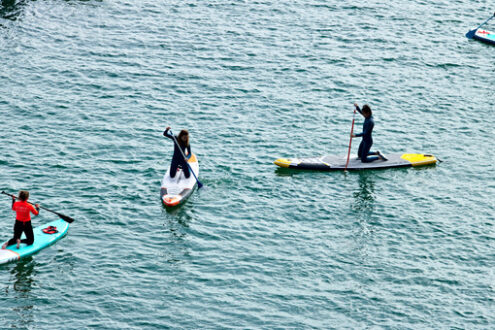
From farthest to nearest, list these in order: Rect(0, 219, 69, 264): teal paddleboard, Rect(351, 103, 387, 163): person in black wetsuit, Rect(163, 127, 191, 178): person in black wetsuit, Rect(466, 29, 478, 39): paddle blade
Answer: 1. Rect(466, 29, 478, 39): paddle blade
2. Rect(351, 103, 387, 163): person in black wetsuit
3. Rect(163, 127, 191, 178): person in black wetsuit
4. Rect(0, 219, 69, 264): teal paddleboard

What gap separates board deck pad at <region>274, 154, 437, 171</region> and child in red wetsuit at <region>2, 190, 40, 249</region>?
10786mm

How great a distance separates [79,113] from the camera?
36438 millimetres

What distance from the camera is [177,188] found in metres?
29.9

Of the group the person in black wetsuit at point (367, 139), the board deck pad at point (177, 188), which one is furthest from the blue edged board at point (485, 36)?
the board deck pad at point (177, 188)

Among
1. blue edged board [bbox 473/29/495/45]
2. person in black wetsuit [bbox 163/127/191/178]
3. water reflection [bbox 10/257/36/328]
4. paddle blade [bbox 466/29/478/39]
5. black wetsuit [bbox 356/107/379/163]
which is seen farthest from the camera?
paddle blade [bbox 466/29/478/39]

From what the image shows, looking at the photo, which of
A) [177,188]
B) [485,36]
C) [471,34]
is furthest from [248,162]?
[485,36]

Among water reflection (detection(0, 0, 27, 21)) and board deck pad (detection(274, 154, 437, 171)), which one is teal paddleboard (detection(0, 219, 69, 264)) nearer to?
board deck pad (detection(274, 154, 437, 171))

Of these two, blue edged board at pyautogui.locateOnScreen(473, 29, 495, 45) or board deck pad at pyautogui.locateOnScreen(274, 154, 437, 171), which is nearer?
board deck pad at pyautogui.locateOnScreen(274, 154, 437, 171)

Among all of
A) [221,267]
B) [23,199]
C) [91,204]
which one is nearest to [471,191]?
[221,267]

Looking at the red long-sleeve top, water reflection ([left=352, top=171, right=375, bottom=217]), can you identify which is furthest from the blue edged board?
the red long-sleeve top

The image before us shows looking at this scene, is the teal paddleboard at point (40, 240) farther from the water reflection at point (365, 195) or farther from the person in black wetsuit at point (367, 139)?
the person in black wetsuit at point (367, 139)

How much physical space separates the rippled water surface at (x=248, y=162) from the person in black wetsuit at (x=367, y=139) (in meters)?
0.98

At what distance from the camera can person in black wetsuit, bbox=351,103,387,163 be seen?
3222 cm

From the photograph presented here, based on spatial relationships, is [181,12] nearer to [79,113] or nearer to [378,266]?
[79,113]
